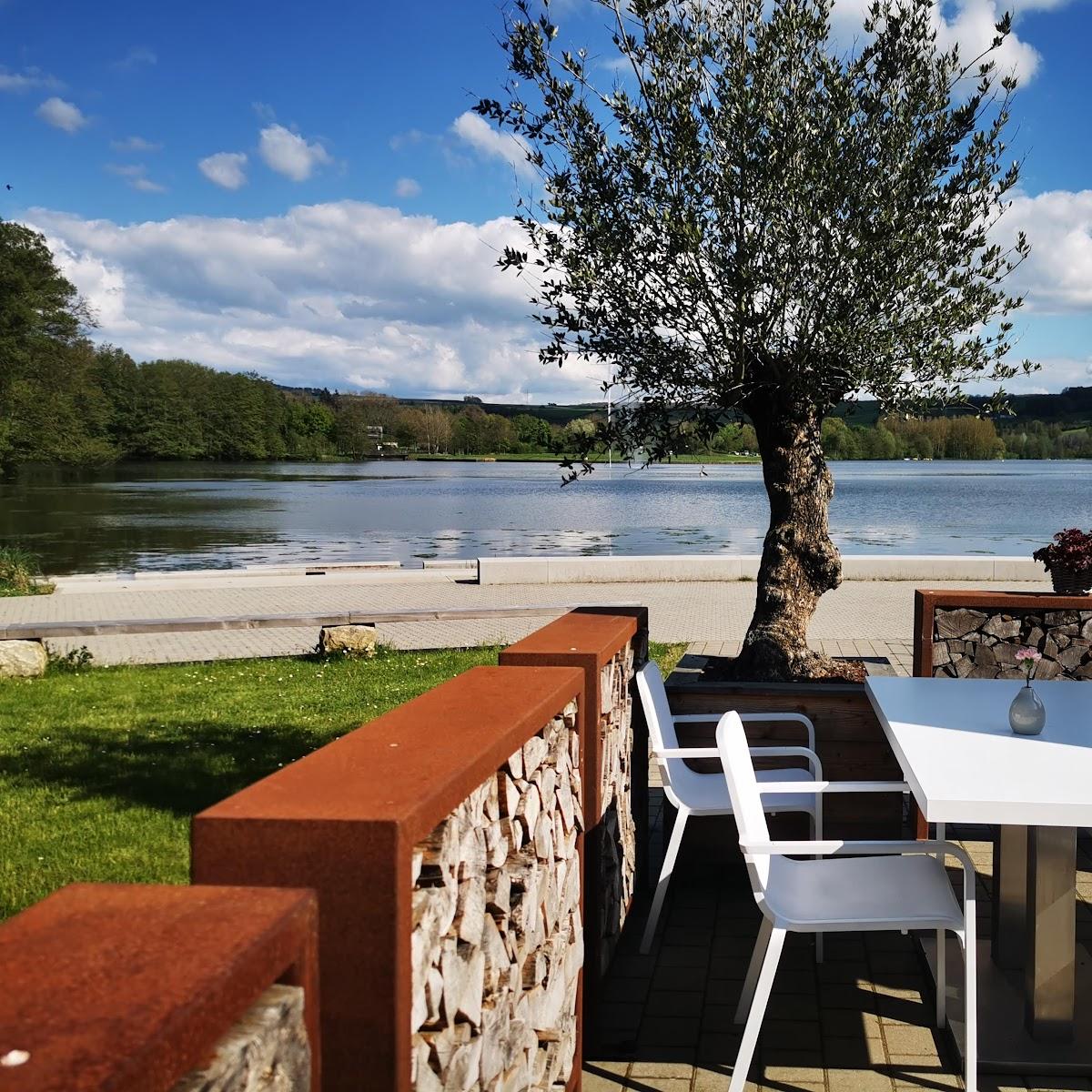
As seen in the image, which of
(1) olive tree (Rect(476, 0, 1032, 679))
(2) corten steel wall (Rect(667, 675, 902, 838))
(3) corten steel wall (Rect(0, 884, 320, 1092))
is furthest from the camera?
(1) olive tree (Rect(476, 0, 1032, 679))

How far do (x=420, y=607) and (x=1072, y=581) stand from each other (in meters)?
8.49

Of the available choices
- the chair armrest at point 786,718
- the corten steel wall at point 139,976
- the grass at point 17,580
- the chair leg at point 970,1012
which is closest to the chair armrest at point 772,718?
the chair armrest at point 786,718

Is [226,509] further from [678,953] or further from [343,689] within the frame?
[678,953]

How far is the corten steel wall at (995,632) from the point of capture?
6.41 m

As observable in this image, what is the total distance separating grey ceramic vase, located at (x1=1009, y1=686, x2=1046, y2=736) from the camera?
358cm

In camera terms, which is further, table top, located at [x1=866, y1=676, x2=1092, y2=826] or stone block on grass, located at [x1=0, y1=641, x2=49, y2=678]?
stone block on grass, located at [x1=0, y1=641, x2=49, y2=678]

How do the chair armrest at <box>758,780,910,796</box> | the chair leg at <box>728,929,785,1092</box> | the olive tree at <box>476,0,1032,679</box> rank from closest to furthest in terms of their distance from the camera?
1. the chair leg at <box>728,929,785,1092</box>
2. the chair armrest at <box>758,780,910,796</box>
3. the olive tree at <box>476,0,1032,679</box>

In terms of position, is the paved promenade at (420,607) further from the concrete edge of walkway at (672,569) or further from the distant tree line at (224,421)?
the distant tree line at (224,421)

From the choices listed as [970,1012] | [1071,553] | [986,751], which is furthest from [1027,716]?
[1071,553]

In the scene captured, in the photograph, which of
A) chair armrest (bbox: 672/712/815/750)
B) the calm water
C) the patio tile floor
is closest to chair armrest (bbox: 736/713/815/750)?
chair armrest (bbox: 672/712/815/750)

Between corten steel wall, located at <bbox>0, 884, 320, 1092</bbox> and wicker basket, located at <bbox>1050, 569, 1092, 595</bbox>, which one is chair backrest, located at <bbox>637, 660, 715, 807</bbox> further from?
wicker basket, located at <bbox>1050, 569, 1092, 595</bbox>

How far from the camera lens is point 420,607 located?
45.5 ft

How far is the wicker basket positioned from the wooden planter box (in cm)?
267

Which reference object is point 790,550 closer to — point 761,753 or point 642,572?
point 761,753
